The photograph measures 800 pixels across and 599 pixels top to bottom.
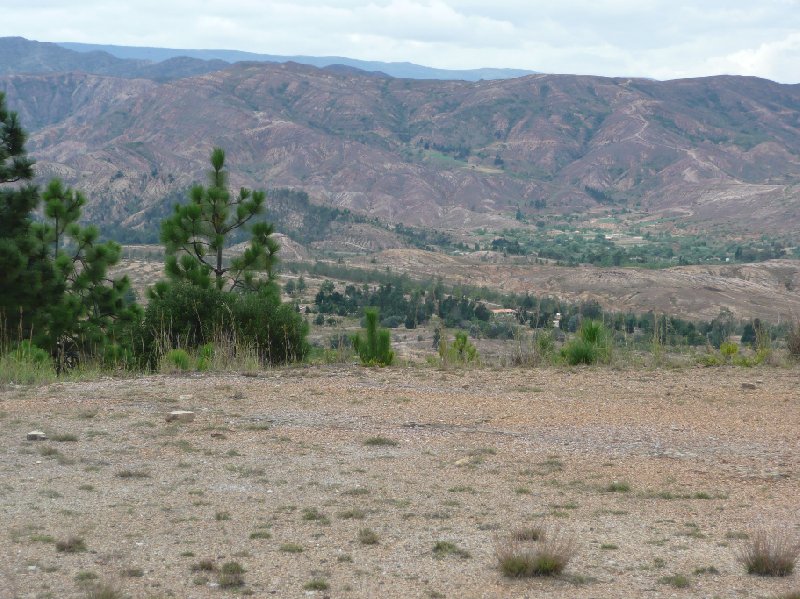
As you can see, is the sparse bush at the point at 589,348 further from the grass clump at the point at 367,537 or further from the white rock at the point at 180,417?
the grass clump at the point at 367,537

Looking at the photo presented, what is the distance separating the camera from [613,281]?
56.2m

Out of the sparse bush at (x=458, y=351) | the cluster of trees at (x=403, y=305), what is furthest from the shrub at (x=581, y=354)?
the cluster of trees at (x=403, y=305)

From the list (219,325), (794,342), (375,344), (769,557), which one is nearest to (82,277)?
(219,325)

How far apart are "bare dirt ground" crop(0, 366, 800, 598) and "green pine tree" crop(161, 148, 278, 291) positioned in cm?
958

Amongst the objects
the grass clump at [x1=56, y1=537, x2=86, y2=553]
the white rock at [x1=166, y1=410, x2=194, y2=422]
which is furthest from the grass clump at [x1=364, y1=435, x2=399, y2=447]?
the grass clump at [x1=56, y1=537, x2=86, y2=553]

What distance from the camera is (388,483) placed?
724cm

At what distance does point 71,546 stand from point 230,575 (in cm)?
110

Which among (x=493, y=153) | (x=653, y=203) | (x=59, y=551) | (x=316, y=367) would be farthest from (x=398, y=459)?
(x=493, y=153)

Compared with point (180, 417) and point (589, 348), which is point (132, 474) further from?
point (589, 348)

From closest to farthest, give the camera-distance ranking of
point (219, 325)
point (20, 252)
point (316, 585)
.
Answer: point (316, 585), point (219, 325), point (20, 252)

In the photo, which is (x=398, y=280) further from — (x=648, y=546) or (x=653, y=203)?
(x=653, y=203)

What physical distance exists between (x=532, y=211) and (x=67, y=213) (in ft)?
324

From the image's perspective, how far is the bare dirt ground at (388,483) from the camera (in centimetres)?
541

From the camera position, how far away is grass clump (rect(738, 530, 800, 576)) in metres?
5.36
